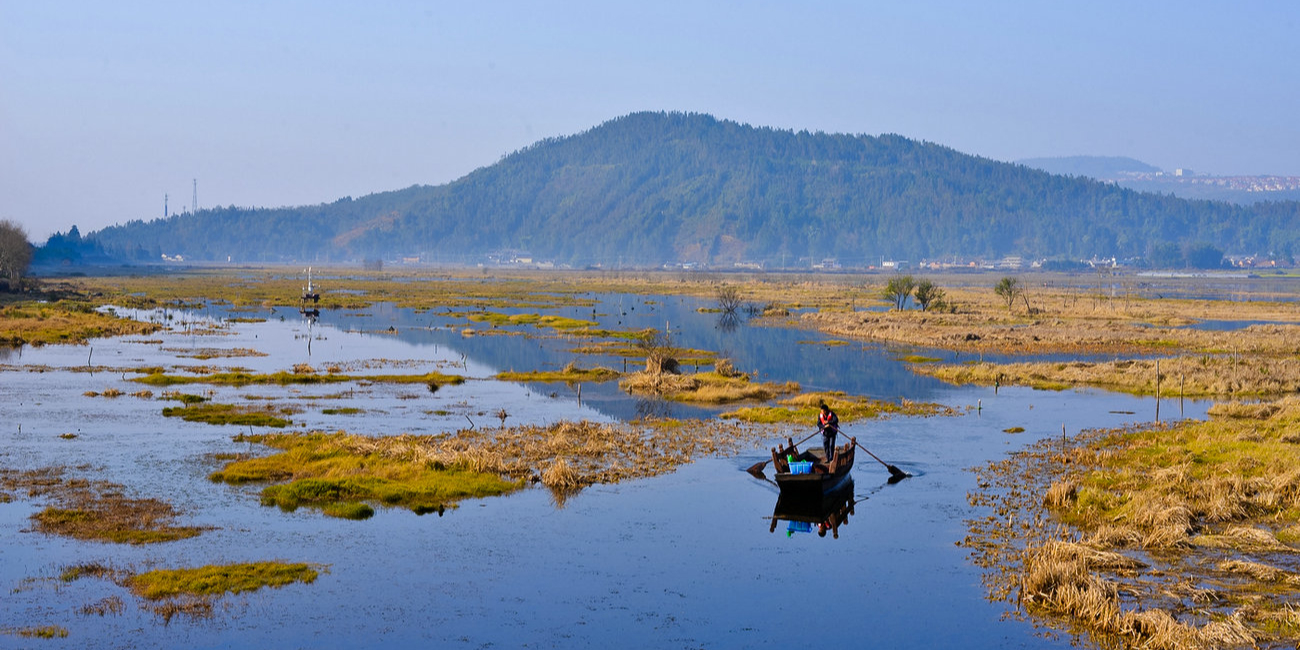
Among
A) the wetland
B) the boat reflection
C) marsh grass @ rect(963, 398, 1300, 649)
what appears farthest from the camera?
the boat reflection

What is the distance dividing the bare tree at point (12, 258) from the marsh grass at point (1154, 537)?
360 feet

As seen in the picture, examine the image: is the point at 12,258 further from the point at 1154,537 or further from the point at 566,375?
the point at 1154,537

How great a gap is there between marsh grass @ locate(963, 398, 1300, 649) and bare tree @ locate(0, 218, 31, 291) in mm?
109657

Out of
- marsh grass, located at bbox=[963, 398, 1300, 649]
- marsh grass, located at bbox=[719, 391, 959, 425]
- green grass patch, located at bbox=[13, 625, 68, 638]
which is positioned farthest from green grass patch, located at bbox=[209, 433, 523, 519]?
marsh grass, located at bbox=[719, 391, 959, 425]

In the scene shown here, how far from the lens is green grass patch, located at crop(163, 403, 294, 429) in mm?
Answer: 40906

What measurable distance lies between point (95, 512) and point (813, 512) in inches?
727

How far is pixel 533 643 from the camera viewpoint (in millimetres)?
19984

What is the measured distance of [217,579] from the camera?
22.1 metres

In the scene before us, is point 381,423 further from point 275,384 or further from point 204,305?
point 204,305

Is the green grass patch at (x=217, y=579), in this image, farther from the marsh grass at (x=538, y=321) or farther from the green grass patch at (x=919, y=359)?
the marsh grass at (x=538, y=321)

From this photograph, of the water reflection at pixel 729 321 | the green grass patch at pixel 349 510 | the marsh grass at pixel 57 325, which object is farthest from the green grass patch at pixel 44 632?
the water reflection at pixel 729 321

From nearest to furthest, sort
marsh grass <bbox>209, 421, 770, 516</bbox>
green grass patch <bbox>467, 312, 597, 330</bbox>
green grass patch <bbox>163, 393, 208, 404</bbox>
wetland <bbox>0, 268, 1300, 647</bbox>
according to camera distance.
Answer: wetland <bbox>0, 268, 1300, 647</bbox>
marsh grass <bbox>209, 421, 770, 516</bbox>
green grass patch <bbox>163, 393, 208, 404</bbox>
green grass patch <bbox>467, 312, 597, 330</bbox>

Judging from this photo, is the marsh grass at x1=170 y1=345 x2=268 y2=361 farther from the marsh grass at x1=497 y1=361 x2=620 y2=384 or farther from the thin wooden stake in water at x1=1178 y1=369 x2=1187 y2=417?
the thin wooden stake in water at x1=1178 y1=369 x2=1187 y2=417

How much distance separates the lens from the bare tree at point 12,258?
114131mm
